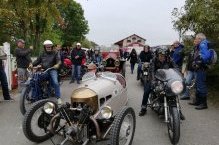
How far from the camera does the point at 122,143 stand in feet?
22.2

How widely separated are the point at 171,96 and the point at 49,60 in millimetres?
4152

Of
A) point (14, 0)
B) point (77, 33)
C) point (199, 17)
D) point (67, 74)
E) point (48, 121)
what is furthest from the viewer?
point (77, 33)

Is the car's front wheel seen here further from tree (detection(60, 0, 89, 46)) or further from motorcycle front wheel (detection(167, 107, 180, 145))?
tree (detection(60, 0, 89, 46))

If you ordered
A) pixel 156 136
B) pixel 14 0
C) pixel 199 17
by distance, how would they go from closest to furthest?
pixel 156 136 < pixel 199 17 < pixel 14 0

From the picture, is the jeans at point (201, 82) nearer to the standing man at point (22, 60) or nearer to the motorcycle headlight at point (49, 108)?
the motorcycle headlight at point (49, 108)

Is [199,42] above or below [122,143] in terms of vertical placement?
above

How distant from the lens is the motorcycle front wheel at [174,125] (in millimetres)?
7082

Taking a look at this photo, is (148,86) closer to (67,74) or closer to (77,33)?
(67,74)

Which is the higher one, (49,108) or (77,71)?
(77,71)

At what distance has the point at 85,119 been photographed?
21.0 feet

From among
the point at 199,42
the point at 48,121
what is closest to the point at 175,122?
the point at 48,121

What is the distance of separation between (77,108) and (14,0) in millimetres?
12950

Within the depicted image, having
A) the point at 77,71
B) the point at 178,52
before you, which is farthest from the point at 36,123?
the point at 77,71

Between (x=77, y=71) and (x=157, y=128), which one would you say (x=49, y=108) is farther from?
(x=77, y=71)
